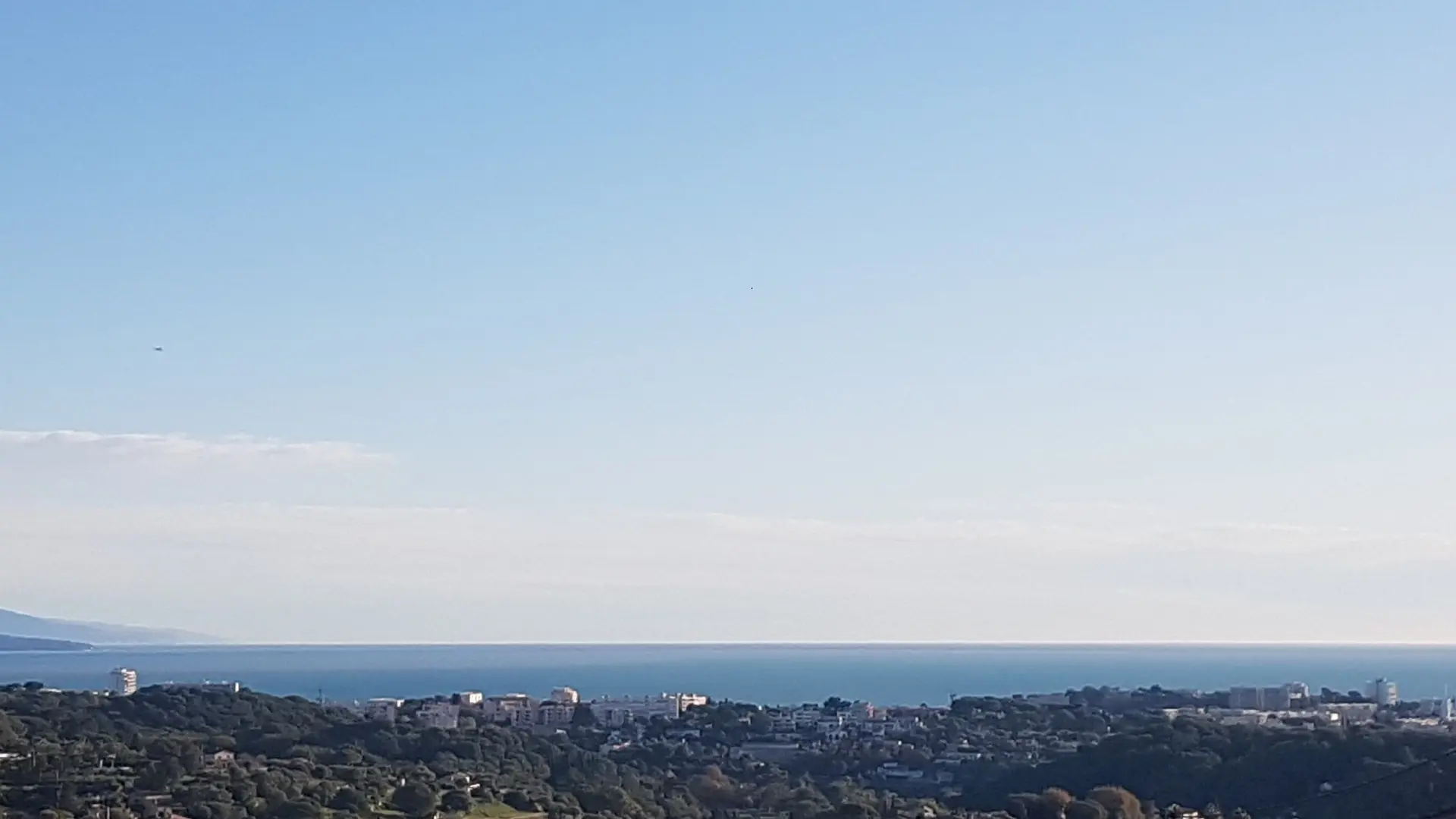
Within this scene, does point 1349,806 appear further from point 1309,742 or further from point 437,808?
point 437,808

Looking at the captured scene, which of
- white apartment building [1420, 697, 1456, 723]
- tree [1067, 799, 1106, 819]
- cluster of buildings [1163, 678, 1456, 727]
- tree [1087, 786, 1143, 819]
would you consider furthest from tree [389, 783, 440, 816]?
white apartment building [1420, 697, 1456, 723]

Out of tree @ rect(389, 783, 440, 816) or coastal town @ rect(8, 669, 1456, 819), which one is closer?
coastal town @ rect(8, 669, 1456, 819)

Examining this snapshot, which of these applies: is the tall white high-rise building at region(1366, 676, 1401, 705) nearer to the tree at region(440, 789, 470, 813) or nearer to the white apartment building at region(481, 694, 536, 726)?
the white apartment building at region(481, 694, 536, 726)

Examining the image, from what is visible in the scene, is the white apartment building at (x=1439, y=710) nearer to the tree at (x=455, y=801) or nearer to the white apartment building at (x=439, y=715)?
the white apartment building at (x=439, y=715)

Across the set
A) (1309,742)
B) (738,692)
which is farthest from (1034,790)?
(738,692)

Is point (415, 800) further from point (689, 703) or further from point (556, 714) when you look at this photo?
point (689, 703)

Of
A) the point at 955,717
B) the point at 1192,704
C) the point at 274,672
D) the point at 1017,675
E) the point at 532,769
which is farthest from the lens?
the point at 274,672
